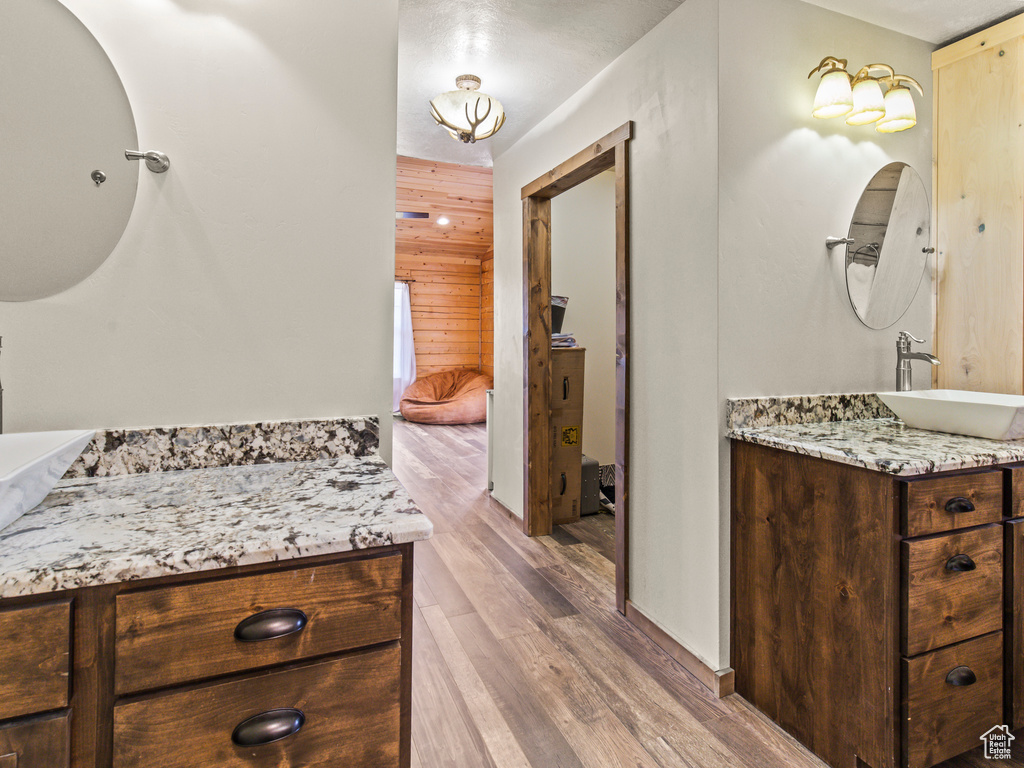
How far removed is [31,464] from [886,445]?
1904 millimetres

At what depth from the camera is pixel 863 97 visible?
1768mm

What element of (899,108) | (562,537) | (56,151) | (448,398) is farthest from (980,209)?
(448,398)

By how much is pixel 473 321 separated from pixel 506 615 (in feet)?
23.3

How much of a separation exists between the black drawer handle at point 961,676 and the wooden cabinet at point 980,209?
1122mm

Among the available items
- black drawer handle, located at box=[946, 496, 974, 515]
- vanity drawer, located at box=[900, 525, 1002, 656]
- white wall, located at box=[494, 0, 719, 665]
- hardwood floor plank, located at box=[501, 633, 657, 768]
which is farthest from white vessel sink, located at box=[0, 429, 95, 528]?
black drawer handle, located at box=[946, 496, 974, 515]

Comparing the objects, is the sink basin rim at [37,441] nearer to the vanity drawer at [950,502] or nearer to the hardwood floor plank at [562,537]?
the vanity drawer at [950,502]

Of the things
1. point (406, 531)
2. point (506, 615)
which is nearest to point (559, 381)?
point (506, 615)

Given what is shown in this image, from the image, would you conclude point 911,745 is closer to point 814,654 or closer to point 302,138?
point 814,654

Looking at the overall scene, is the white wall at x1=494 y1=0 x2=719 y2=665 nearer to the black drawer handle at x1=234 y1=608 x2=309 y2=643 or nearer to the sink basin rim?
the black drawer handle at x1=234 y1=608 x2=309 y2=643

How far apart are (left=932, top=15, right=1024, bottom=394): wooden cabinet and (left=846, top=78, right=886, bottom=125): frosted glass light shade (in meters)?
0.57

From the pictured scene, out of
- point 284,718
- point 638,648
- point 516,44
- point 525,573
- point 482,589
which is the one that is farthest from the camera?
point 525,573

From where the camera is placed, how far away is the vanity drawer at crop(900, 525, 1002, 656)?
1299mm

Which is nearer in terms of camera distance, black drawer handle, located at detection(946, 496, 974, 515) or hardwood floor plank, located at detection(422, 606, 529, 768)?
black drawer handle, located at detection(946, 496, 974, 515)

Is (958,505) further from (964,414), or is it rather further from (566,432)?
(566,432)
